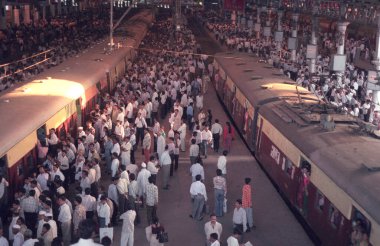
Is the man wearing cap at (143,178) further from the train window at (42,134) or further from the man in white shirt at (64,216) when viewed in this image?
the train window at (42,134)

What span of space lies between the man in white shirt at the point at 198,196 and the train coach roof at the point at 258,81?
4828 millimetres

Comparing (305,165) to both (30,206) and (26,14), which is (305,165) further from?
(26,14)

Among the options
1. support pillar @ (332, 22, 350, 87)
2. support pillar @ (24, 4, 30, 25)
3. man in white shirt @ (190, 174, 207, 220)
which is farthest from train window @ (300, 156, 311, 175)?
support pillar @ (24, 4, 30, 25)

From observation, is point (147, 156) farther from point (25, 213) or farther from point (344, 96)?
point (344, 96)

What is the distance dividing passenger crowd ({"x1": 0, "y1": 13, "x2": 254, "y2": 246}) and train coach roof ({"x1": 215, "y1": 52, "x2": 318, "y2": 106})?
5.97ft

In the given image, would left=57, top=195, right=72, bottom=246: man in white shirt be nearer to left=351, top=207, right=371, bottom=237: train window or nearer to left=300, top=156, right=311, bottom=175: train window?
left=300, top=156, right=311, bottom=175: train window

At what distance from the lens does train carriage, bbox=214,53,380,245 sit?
33.1 ft

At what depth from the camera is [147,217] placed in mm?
13328

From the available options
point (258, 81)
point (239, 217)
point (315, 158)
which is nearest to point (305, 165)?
point (315, 158)

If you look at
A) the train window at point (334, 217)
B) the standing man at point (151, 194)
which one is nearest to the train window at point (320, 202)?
the train window at point (334, 217)

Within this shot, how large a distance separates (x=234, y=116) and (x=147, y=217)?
416 inches

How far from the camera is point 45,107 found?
15266 millimetres

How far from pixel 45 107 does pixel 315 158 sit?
24.3ft

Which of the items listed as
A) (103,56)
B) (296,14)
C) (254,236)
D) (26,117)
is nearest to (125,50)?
(103,56)
